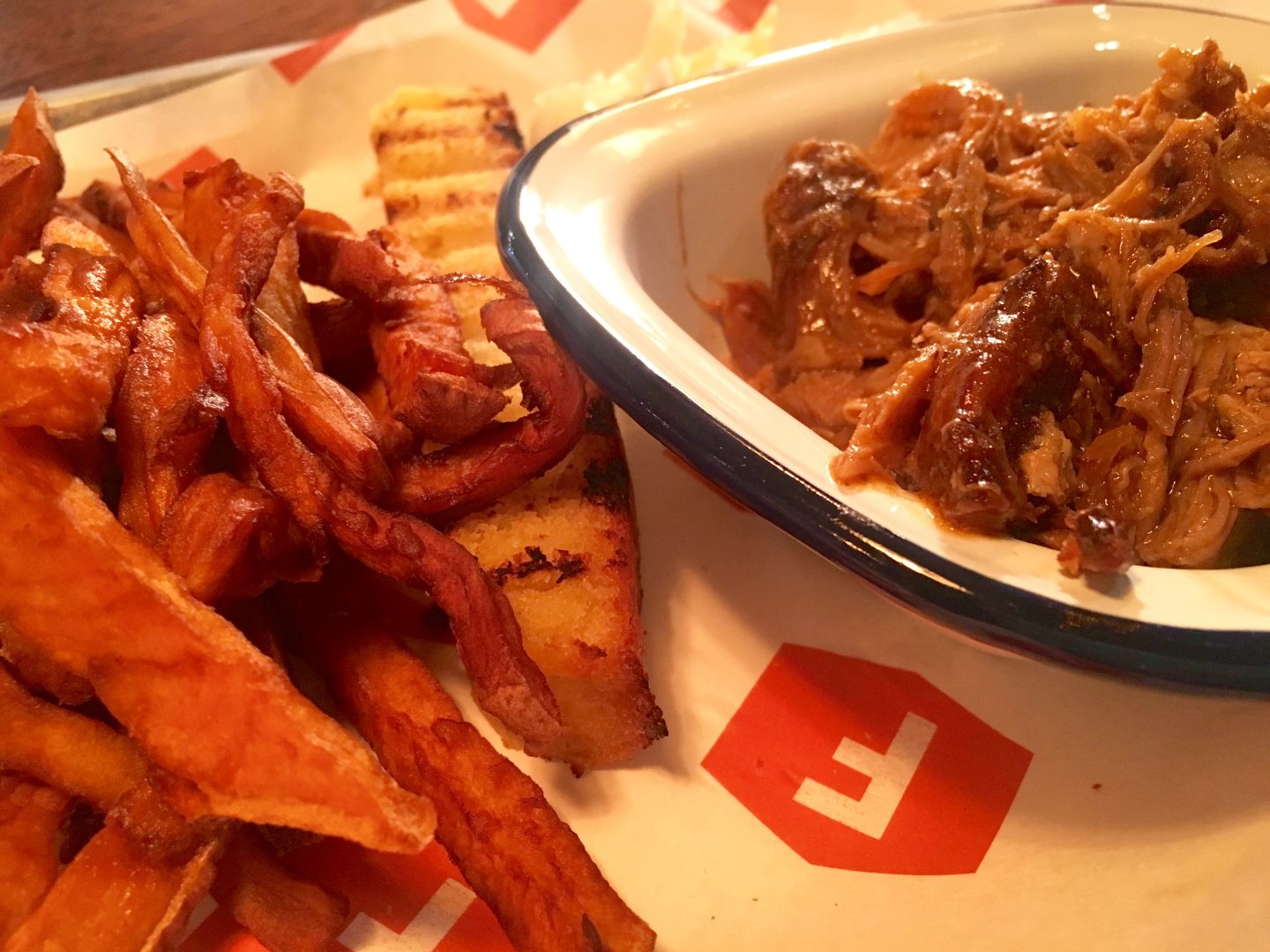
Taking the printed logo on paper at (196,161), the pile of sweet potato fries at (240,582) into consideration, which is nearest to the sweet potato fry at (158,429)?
the pile of sweet potato fries at (240,582)

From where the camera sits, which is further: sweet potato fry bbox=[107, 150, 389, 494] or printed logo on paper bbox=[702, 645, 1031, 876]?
printed logo on paper bbox=[702, 645, 1031, 876]

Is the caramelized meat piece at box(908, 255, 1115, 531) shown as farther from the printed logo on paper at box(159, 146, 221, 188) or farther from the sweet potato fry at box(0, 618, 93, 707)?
the printed logo on paper at box(159, 146, 221, 188)

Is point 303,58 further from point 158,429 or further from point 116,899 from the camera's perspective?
point 116,899

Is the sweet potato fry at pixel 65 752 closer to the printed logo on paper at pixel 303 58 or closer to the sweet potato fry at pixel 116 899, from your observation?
the sweet potato fry at pixel 116 899

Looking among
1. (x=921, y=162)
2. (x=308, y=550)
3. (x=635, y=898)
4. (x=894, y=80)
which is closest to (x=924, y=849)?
(x=635, y=898)

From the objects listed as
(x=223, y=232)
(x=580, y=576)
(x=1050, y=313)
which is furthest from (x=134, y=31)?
(x=1050, y=313)

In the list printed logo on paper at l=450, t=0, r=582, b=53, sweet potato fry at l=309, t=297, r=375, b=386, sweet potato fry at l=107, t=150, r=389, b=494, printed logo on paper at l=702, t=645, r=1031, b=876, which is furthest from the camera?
printed logo on paper at l=450, t=0, r=582, b=53

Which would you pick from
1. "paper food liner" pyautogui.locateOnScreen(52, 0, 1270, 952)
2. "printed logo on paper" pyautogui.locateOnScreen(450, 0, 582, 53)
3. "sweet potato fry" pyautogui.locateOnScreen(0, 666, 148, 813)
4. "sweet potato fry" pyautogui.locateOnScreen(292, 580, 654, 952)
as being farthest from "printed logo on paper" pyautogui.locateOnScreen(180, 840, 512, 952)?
"printed logo on paper" pyautogui.locateOnScreen(450, 0, 582, 53)
